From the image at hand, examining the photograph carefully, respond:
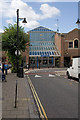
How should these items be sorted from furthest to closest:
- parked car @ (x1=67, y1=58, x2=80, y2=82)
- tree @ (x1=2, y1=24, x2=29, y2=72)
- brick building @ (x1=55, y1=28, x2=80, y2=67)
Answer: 1. brick building @ (x1=55, y1=28, x2=80, y2=67)
2. tree @ (x1=2, y1=24, x2=29, y2=72)
3. parked car @ (x1=67, y1=58, x2=80, y2=82)

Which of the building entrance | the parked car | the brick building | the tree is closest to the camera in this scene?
the parked car

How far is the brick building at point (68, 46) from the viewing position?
42.4 metres

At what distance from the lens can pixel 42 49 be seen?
44031 mm

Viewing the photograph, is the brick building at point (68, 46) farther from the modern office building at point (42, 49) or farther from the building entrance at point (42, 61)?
the building entrance at point (42, 61)

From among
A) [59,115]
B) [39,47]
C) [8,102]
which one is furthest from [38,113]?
[39,47]

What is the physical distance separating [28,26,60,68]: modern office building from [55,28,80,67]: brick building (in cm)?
177

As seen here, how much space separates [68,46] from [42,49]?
7.33 meters

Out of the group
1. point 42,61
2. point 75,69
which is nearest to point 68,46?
point 42,61

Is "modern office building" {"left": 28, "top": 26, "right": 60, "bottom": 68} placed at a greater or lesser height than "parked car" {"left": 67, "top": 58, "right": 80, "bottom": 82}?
greater

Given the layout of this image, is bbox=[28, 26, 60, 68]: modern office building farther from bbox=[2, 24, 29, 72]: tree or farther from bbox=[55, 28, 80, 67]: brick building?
bbox=[2, 24, 29, 72]: tree

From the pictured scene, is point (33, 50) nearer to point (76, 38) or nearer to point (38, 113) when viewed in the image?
point (76, 38)

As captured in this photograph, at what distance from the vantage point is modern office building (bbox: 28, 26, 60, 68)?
136 feet

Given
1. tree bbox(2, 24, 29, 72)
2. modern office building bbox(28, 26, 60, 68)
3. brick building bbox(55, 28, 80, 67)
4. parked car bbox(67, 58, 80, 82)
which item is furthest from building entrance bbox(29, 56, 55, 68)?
parked car bbox(67, 58, 80, 82)

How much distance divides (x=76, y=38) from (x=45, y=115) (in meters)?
40.0
